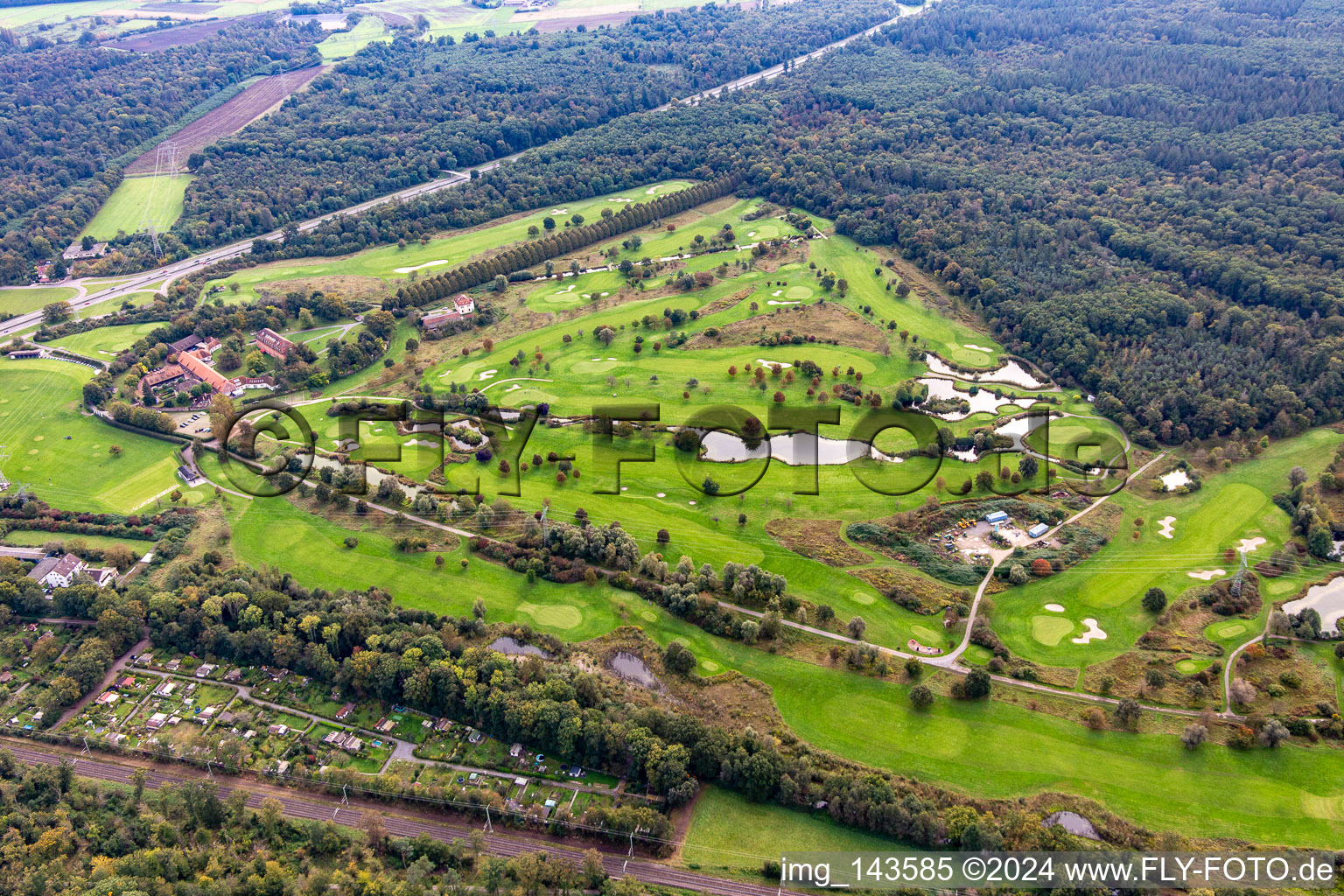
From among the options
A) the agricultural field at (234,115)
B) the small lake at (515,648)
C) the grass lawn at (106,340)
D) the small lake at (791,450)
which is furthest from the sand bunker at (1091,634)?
the agricultural field at (234,115)

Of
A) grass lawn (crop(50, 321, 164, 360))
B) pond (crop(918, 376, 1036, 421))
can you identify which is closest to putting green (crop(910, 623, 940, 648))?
pond (crop(918, 376, 1036, 421))

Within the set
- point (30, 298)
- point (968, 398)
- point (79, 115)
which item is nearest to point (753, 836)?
point (968, 398)

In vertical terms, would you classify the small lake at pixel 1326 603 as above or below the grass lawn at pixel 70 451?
below

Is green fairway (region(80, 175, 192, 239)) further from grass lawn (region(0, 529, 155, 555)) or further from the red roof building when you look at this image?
grass lawn (region(0, 529, 155, 555))

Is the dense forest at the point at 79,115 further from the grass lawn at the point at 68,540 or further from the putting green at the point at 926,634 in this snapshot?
the putting green at the point at 926,634

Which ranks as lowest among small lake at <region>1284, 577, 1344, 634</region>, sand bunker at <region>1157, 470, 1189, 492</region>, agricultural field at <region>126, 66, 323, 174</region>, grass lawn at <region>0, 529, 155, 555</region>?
small lake at <region>1284, 577, 1344, 634</region>

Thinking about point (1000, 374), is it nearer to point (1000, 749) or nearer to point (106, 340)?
point (1000, 749)

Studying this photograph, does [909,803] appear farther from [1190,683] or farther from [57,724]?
[57,724]

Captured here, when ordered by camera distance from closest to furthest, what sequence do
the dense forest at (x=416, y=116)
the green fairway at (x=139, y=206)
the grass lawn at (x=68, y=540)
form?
the grass lawn at (x=68, y=540), the green fairway at (x=139, y=206), the dense forest at (x=416, y=116)
